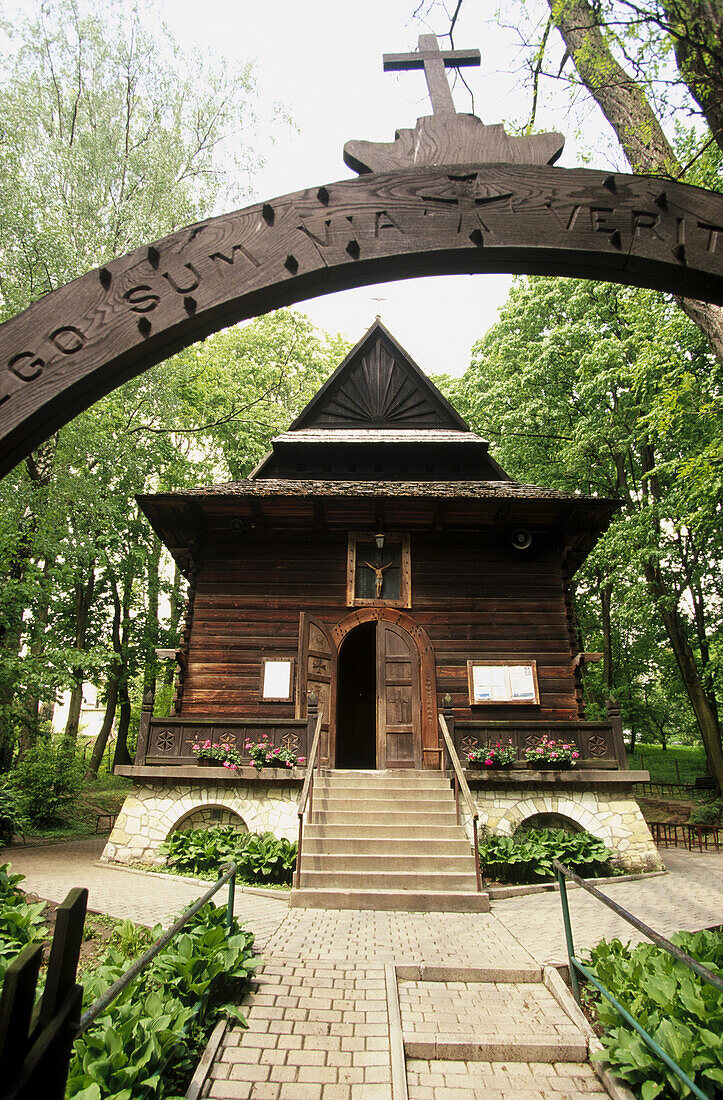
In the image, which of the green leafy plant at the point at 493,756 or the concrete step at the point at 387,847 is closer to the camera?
the concrete step at the point at 387,847

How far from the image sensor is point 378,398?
618 inches

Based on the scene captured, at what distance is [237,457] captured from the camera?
24.2 metres

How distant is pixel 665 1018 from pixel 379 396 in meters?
14.0

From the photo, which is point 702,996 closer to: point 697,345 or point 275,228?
point 275,228

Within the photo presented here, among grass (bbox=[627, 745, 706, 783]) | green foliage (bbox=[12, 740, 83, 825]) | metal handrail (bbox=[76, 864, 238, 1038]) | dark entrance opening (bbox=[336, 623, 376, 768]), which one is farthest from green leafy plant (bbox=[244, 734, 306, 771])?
grass (bbox=[627, 745, 706, 783])

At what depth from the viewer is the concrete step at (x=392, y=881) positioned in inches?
303

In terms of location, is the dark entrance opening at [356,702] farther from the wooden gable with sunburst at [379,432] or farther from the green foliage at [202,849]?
the green foliage at [202,849]

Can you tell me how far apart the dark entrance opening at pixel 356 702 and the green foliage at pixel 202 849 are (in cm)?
804

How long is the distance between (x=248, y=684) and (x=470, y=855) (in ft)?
17.6

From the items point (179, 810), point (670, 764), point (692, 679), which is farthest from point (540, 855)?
point (670, 764)

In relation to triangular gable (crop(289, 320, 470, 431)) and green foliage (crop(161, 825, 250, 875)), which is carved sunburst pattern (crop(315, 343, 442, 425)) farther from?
green foliage (crop(161, 825, 250, 875))

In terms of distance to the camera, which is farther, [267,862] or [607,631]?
[607,631]

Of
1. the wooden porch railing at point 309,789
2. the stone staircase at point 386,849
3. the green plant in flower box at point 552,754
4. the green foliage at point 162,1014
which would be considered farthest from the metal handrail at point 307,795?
the green plant in flower box at point 552,754

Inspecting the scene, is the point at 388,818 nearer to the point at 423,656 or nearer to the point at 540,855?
the point at 540,855
